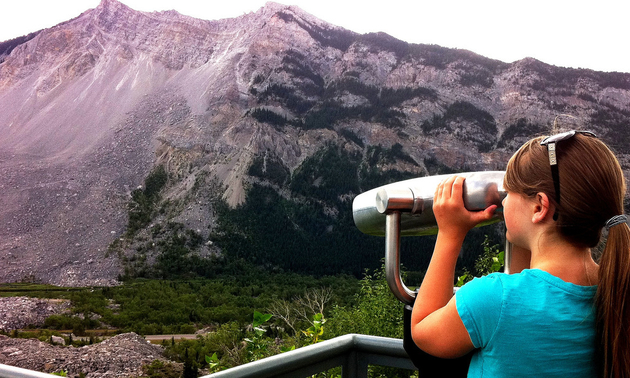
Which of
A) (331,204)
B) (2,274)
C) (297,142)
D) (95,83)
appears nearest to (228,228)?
(331,204)

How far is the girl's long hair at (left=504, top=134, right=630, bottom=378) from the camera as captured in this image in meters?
0.39

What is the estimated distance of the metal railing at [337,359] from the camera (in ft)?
1.95

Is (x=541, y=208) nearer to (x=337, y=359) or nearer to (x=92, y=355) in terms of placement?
(x=337, y=359)

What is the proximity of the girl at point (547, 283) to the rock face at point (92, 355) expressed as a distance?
1843 centimetres

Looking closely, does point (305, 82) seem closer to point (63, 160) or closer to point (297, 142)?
point (297, 142)

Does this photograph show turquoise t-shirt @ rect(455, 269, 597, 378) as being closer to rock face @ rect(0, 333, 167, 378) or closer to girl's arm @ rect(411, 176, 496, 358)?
girl's arm @ rect(411, 176, 496, 358)

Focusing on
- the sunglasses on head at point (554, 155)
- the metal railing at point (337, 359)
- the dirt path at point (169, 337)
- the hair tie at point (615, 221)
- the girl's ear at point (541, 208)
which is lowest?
the dirt path at point (169, 337)

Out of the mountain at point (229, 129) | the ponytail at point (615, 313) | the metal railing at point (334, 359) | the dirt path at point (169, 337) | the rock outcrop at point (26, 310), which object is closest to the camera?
the ponytail at point (615, 313)

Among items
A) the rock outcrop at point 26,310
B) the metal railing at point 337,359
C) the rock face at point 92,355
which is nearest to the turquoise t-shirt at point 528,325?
the metal railing at point 337,359

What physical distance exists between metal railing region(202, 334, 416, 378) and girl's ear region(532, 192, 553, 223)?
1.16 feet

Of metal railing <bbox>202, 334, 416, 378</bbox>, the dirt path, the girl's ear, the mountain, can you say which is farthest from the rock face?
the girl's ear

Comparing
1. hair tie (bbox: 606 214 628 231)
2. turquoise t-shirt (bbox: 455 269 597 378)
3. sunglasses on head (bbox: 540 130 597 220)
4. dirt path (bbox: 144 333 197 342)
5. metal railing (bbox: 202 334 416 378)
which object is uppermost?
sunglasses on head (bbox: 540 130 597 220)

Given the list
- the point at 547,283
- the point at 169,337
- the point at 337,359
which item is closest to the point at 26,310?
the point at 169,337

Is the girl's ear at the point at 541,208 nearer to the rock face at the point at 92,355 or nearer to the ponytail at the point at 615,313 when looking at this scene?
the ponytail at the point at 615,313
